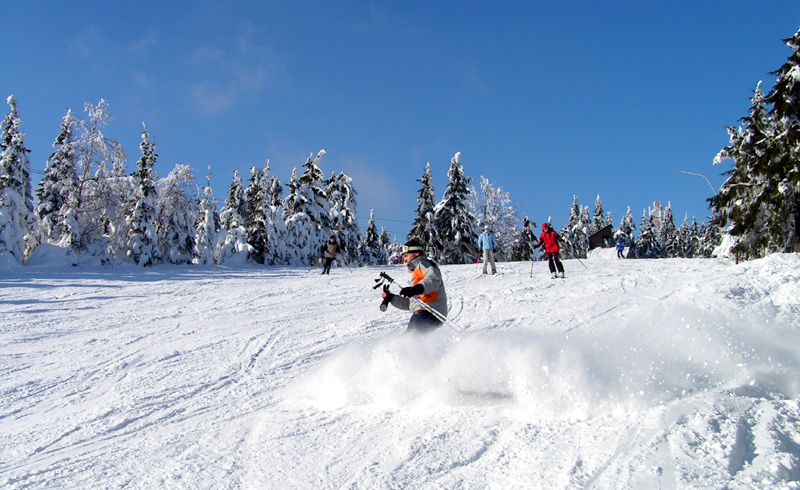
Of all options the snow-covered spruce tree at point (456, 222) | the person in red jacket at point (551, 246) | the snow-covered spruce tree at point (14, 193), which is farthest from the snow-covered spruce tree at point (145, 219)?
the person in red jacket at point (551, 246)

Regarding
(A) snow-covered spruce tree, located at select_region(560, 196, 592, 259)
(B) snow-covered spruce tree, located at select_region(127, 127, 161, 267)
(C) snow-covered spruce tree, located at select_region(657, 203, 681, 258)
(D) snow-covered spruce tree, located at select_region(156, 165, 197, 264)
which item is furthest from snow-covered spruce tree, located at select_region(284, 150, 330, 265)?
(C) snow-covered spruce tree, located at select_region(657, 203, 681, 258)

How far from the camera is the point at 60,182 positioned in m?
24.0

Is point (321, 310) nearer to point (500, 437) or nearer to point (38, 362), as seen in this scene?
point (38, 362)

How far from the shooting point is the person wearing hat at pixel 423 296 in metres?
5.66

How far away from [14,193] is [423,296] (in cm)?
2141

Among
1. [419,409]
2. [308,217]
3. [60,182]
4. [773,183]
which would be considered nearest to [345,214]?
[308,217]

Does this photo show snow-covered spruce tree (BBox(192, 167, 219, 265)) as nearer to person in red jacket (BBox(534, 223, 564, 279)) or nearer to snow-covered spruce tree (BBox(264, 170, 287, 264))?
snow-covered spruce tree (BBox(264, 170, 287, 264))

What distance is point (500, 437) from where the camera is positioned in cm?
369

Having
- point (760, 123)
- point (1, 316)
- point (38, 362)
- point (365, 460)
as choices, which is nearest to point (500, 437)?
point (365, 460)

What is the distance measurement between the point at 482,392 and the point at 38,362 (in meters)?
6.88

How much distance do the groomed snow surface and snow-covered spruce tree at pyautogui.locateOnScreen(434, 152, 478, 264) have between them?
27970 millimetres

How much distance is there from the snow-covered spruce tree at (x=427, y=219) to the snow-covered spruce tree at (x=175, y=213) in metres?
17.5

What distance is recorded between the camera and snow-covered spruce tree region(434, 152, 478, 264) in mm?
36469

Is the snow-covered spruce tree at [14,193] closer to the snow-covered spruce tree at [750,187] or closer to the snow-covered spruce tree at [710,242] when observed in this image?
the snow-covered spruce tree at [750,187]
